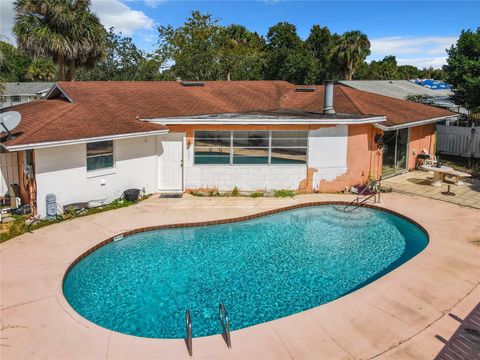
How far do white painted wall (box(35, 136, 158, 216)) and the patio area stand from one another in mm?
10822

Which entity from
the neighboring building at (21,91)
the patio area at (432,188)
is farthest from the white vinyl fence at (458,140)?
the neighboring building at (21,91)

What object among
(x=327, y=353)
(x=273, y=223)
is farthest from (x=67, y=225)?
(x=327, y=353)

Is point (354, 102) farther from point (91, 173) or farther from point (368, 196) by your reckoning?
point (91, 173)

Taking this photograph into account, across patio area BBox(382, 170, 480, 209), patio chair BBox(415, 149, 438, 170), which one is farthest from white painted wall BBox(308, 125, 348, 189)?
patio chair BBox(415, 149, 438, 170)

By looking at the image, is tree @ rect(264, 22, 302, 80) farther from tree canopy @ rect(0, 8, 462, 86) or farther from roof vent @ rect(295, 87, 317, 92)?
roof vent @ rect(295, 87, 317, 92)

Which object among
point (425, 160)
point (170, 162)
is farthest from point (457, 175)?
point (170, 162)

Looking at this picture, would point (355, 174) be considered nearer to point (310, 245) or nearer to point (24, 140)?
point (310, 245)

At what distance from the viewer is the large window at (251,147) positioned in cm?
1634

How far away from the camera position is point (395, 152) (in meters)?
19.6

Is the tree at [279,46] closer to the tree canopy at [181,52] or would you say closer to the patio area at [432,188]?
the tree canopy at [181,52]

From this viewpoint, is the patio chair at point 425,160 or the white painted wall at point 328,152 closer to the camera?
the white painted wall at point 328,152

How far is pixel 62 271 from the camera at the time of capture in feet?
31.1

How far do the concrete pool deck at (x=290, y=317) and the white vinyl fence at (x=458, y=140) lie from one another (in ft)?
44.3

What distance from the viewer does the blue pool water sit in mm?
8320
